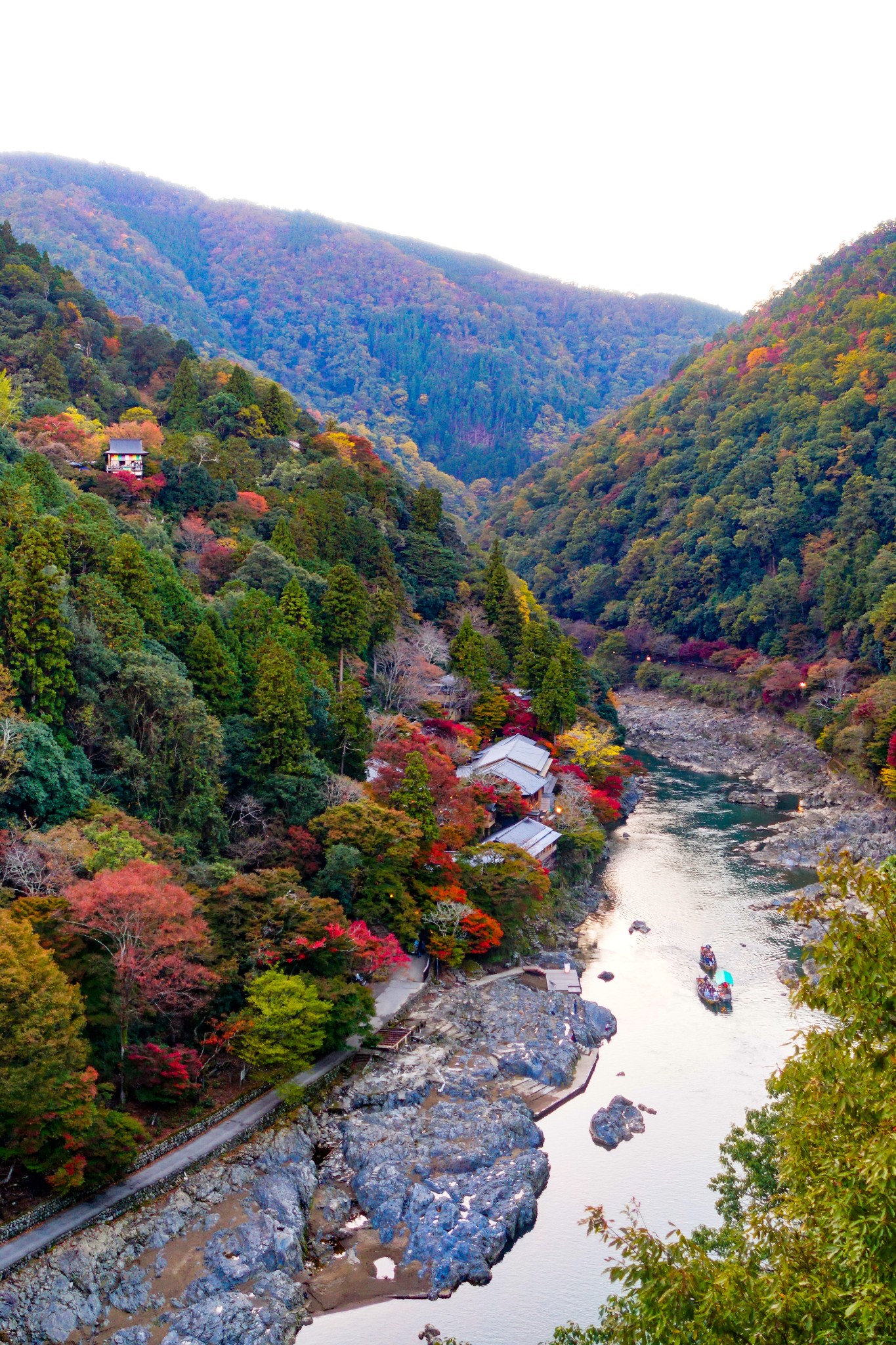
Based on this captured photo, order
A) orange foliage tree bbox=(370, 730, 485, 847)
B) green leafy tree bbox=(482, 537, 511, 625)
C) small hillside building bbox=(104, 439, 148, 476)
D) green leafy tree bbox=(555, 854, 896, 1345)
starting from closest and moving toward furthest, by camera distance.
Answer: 1. green leafy tree bbox=(555, 854, 896, 1345)
2. orange foliage tree bbox=(370, 730, 485, 847)
3. small hillside building bbox=(104, 439, 148, 476)
4. green leafy tree bbox=(482, 537, 511, 625)

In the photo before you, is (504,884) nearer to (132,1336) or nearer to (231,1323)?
(231,1323)

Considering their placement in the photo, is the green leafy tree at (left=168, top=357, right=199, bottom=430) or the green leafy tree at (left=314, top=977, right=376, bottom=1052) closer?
the green leafy tree at (left=314, top=977, right=376, bottom=1052)

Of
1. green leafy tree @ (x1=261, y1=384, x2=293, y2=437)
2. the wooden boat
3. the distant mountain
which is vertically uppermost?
the distant mountain

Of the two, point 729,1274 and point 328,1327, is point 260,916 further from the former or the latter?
point 729,1274

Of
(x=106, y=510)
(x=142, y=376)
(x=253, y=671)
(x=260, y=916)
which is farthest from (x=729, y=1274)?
(x=142, y=376)

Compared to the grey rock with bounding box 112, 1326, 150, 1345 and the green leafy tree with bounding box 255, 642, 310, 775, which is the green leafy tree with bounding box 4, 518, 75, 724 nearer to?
the green leafy tree with bounding box 255, 642, 310, 775

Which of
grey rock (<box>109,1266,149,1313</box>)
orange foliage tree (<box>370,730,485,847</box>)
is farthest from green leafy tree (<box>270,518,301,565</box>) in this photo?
grey rock (<box>109,1266,149,1313</box>)
